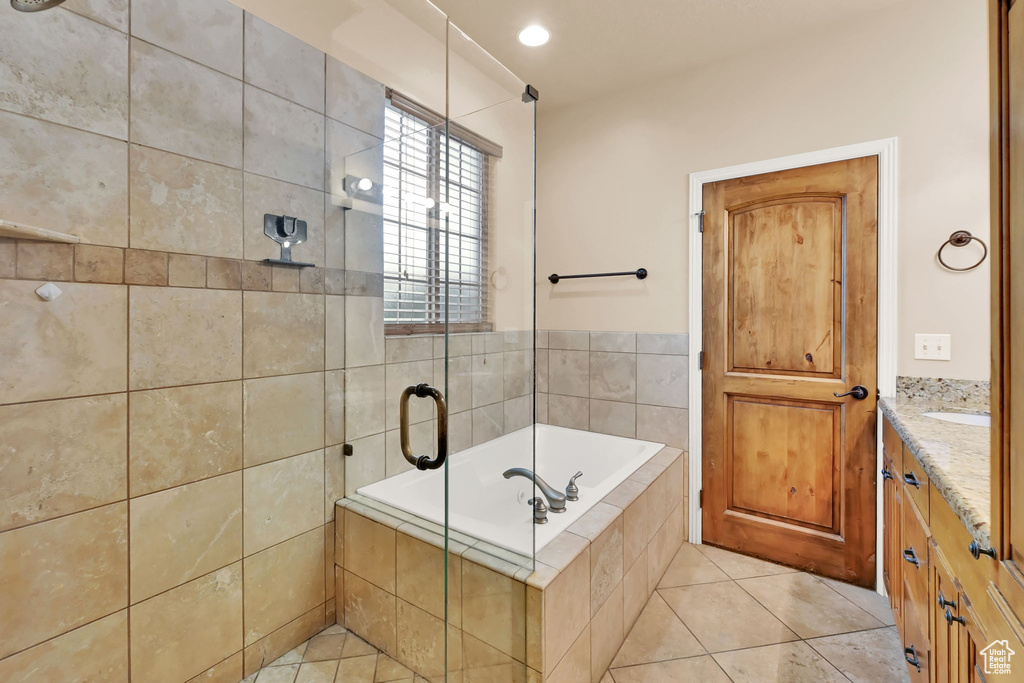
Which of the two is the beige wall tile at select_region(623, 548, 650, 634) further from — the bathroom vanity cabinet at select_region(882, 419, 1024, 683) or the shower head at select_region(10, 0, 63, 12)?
the shower head at select_region(10, 0, 63, 12)

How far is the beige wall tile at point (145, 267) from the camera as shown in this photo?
123cm

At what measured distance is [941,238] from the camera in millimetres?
1976

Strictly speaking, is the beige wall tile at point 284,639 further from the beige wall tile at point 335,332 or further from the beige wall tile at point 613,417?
the beige wall tile at point 613,417

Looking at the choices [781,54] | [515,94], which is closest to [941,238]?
[781,54]

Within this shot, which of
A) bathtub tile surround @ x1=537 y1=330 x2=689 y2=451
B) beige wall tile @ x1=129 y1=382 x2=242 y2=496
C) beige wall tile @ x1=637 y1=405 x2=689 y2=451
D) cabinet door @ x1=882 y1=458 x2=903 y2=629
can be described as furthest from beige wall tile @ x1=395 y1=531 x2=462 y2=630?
beige wall tile @ x1=637 y1=405 x2=689 y2=451

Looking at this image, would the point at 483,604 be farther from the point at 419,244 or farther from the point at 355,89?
the point at 355,89

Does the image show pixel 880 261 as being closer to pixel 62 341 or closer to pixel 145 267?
pixel 145 267

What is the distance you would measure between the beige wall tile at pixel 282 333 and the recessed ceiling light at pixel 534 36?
169 centimetres

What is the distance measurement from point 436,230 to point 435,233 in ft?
0.03

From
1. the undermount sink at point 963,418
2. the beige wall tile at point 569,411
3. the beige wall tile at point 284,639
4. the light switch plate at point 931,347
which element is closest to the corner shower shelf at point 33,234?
the beige wall tile at point 284,639

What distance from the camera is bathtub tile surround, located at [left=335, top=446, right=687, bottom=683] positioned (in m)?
1.34

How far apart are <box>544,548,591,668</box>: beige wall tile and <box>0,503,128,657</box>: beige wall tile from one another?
3.24 ft

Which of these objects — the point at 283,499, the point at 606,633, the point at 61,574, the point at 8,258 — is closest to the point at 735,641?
the point at 606,633

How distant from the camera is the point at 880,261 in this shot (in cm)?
208
